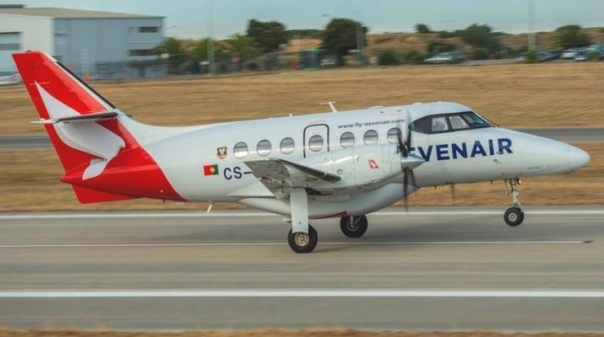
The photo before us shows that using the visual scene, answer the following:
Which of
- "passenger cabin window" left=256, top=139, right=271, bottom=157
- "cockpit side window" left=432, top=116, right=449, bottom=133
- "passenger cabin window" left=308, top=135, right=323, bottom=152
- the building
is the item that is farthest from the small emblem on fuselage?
the building

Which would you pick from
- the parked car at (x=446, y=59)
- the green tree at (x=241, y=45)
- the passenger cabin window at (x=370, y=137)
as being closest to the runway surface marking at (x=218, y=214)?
→ the passenger cabin window at (x=370, y=137)

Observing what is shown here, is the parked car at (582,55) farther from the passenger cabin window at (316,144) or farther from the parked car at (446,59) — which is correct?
the passenger cabin window at (316,144)

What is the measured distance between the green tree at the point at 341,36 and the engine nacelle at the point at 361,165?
90.6 metres

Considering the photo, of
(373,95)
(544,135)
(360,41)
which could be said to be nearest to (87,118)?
(544,135)

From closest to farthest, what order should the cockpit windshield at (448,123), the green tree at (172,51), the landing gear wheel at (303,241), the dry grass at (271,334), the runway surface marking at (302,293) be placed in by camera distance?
1. the dry grass at (271,334)
2. the runway surface marking at (302,293)
3. the landing gear wheel at (303,241)
4. the cockpit windshield at (448,123)
5. the green tree at (172,51)

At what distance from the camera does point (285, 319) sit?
12734 millimetres

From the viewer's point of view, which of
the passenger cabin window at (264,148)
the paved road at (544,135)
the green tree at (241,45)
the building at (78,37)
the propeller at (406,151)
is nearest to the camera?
the propeller at (406,151)

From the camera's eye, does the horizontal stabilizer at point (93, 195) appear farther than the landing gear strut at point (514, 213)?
Yes

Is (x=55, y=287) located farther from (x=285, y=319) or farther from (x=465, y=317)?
(x=465, y=317)

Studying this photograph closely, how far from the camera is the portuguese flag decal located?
18.6 meters

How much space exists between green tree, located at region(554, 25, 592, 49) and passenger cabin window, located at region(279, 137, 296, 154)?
294ft

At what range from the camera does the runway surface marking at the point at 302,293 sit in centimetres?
1367

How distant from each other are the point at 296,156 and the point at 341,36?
91.3 m

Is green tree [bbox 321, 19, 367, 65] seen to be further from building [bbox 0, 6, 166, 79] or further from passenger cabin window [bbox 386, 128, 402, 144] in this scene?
passenger cabin window [bbox 386, 128, 402, 144]
